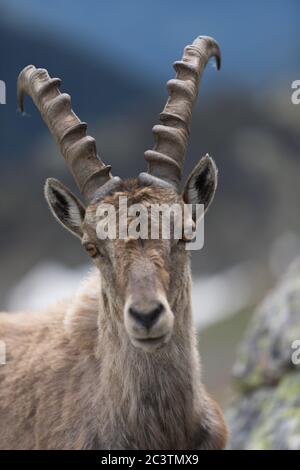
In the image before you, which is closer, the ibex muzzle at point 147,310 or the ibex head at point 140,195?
the ibex muzzle at point 147,310

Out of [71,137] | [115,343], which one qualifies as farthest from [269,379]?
[71,137]

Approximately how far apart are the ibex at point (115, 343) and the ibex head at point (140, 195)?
0.04 ft

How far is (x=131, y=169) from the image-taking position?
2960 inches

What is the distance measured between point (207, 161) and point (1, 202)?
6699cm

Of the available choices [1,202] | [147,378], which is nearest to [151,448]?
[147,378]

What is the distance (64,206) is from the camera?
9859mm

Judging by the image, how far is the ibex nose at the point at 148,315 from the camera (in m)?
8.02

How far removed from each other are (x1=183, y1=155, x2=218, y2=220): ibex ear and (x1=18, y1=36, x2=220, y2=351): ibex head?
0.04ft

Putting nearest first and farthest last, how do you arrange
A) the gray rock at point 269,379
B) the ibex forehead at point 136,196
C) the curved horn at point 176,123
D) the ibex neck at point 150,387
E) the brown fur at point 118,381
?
the brown fur at point 118,381 < the ibex forehead at point 136,196 < the ibex neck at point 150,387 < the curved horn at point 176,123 < the gray rock at point 269,379

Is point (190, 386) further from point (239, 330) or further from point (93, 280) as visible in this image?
point (239, 330)

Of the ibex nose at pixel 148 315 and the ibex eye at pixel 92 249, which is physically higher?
the ibex eye at pixel 92 249

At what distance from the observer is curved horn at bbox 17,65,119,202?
970 cm

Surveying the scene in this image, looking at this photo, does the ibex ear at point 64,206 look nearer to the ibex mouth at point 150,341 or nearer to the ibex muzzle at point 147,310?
the ibex muzzle at point 147,310

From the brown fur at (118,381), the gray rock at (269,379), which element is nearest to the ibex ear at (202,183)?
the brown fur at (118,381)
